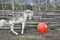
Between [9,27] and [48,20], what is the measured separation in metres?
1.40

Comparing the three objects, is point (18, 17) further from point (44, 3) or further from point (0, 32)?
point (44, 3)

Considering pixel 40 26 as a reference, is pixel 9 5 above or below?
above

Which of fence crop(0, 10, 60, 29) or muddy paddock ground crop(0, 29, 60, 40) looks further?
fence crop(0, 10, 60, 29)

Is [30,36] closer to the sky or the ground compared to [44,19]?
closer to the ground

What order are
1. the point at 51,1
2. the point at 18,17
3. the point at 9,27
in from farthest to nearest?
1. the point at 51,1
2. the point at 9,27
3. the point at 18,17

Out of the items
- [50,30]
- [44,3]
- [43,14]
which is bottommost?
[50,30]

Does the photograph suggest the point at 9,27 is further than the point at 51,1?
No

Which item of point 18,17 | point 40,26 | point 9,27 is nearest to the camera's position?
point 40,26

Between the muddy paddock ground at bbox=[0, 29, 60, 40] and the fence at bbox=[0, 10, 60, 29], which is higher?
the fence at bbox=[0, 10, 60, 29]

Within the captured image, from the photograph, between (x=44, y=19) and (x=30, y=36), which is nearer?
(x=30, y=36)

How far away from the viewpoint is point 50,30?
5.39m

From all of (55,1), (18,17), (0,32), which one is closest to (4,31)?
(0,32)

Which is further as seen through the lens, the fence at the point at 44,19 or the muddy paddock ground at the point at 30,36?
the fence at the point at 44,19

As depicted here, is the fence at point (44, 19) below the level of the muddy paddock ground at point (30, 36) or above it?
above
